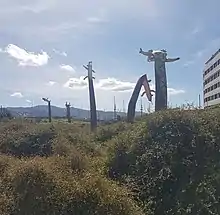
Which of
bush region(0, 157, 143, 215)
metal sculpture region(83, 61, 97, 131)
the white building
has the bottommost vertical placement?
bush region(0, 157, 143, 215)

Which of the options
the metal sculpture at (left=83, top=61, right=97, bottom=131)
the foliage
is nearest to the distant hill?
the metal sculpture at (left=83, top=61, right=97, bottom=131)

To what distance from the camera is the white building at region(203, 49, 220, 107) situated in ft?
235

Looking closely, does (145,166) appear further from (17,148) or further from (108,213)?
(17,148)

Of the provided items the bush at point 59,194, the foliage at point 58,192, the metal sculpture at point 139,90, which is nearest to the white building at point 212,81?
the metal sculpture at point 139,90

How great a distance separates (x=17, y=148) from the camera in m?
22.0

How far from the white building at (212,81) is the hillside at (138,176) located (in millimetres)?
56270

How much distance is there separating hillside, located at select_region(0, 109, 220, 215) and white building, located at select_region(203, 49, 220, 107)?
185ft

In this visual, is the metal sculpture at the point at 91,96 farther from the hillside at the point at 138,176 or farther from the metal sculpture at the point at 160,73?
the hillside at the point at 138,176

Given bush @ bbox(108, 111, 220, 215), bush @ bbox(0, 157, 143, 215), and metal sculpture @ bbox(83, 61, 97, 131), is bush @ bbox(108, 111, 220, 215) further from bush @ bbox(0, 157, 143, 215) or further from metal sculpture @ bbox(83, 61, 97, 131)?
metal sculpture @ bbox(83, 61, 97, 131)

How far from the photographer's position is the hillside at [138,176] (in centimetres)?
1123

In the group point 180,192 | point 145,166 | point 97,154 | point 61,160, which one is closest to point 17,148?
point 97,154

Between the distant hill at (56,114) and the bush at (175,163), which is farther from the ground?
the distant hill at (56,114)

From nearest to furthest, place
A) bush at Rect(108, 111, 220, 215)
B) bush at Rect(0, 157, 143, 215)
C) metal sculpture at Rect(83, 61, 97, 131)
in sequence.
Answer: bush at Rect(0, 157, 143, 215)
bush at Rect(108, 111, 220, 215)
metal sculpture at Rect(83, 61, 97, 131)

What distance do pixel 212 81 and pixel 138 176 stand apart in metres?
66.6
